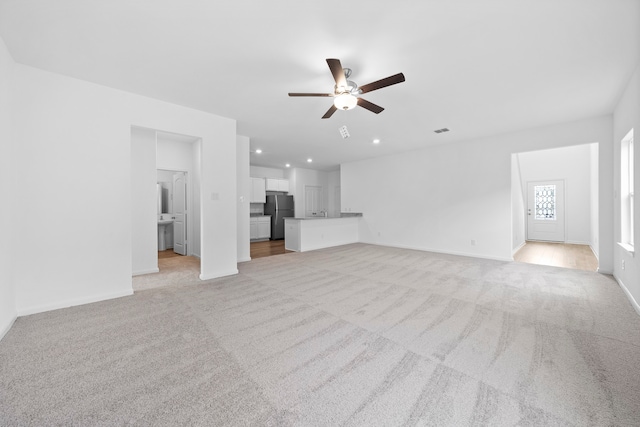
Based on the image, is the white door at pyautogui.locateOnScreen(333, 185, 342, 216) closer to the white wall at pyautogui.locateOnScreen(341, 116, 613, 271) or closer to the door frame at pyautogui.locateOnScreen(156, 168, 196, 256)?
the white wall at pyautogui.locateOnScreen(341, 116, 613, 271)

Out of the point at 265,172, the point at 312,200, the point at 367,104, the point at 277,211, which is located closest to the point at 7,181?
the point at 367,104

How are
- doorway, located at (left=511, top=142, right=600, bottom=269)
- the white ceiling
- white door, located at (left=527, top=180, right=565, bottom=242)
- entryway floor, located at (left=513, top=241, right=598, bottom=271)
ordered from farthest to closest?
white door, located at (left=527, top=180, right=565, bottom=242), doorway, located at (left=511, top=142, right=600, bottom=269), entryway floor, located at (left=513, top=241, right=598, bottom=271), the white ceiling

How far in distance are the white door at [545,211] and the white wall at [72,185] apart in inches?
408

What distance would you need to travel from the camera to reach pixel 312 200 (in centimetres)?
997

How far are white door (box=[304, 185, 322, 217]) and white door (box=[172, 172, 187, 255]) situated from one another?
14.9 feet

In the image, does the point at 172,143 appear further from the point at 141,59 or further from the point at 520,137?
the point at 520,137

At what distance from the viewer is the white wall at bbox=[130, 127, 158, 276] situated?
14.3 ft

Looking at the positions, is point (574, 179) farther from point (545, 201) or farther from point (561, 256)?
point (561, 256)

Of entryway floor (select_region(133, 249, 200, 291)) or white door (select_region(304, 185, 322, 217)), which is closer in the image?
entryway floor (select_region(133, 249, 200, 291))

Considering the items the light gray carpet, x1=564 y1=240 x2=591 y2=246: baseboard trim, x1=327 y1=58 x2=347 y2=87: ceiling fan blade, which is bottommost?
the light gray carpet

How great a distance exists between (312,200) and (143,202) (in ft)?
20.3

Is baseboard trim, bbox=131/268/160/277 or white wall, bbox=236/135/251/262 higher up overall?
white wall, bbox=236/135/251/262

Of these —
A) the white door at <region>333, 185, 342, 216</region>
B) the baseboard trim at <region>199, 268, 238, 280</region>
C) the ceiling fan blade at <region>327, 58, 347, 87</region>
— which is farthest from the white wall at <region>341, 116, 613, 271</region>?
the baseboard trim at <region>199, 268, 238, 280</region>

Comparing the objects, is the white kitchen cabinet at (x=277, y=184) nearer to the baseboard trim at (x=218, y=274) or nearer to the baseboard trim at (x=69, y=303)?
the baseboard trim at (x=218, y=274)
